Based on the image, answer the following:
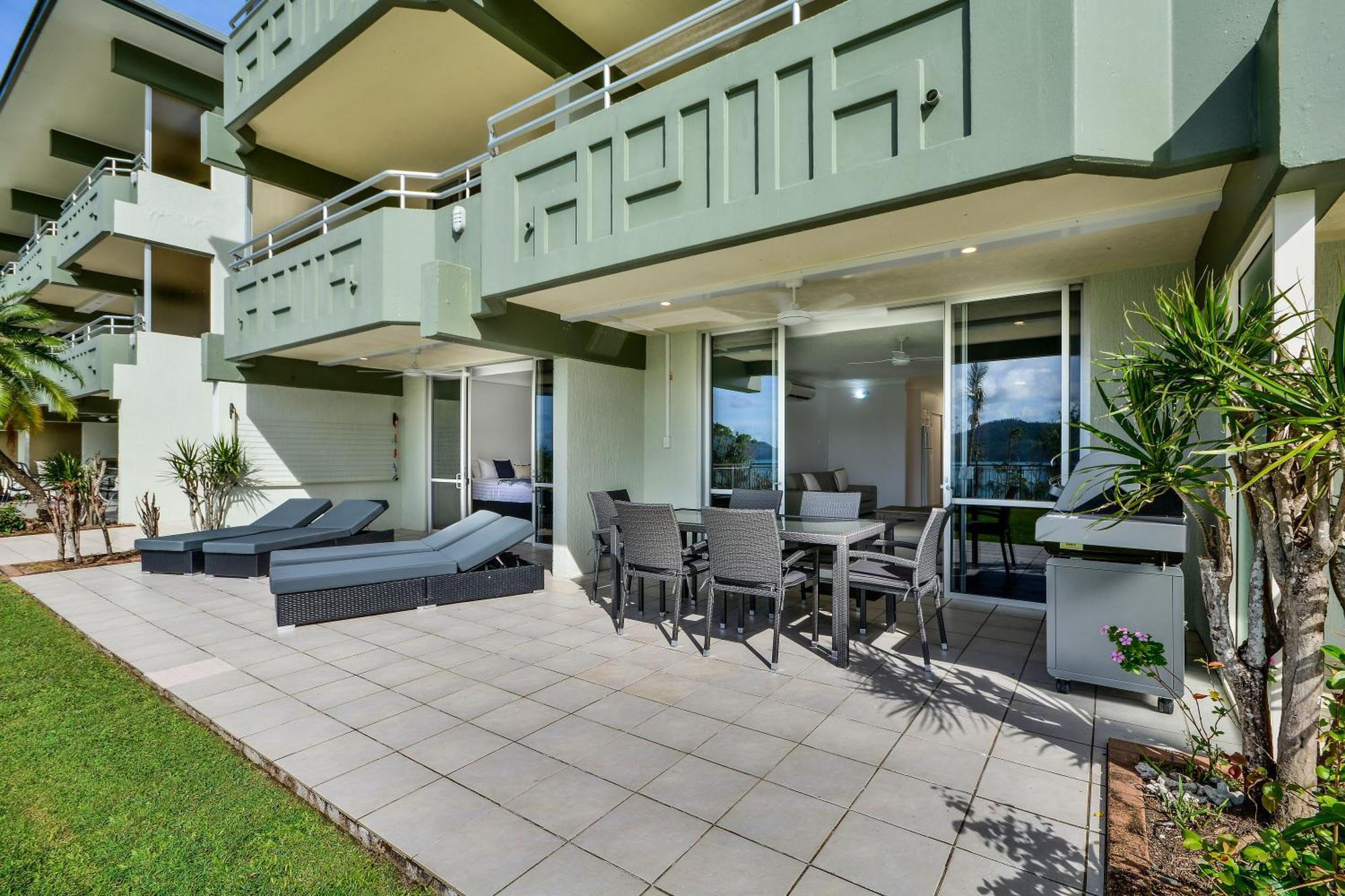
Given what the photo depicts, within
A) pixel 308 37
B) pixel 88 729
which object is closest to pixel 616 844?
pixel 88 729

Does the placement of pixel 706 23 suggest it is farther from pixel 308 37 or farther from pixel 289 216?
pixel 289 216

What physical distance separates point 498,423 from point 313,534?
11.7 feet

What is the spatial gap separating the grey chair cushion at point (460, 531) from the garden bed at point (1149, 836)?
6056 millimetres

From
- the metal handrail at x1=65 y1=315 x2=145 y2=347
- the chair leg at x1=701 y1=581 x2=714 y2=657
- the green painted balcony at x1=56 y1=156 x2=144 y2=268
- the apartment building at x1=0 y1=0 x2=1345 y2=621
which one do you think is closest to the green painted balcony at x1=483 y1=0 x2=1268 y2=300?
the apartment building at x1=0 y1=0 x2=1345 y2=621

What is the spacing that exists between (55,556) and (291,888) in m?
10.4

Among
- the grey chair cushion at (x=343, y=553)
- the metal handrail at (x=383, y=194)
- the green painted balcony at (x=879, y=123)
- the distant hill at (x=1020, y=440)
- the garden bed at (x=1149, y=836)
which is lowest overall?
the garden bed at (x=1149, y=836)

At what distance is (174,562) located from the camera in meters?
7.85

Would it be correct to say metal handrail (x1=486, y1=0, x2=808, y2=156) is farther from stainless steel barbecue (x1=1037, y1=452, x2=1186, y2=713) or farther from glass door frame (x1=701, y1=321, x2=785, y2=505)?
stainless steel barbecue (x1=1037, y1=452, x2=1186, y2=713)

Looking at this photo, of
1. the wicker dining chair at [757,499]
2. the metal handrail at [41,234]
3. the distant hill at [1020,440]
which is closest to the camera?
the distant hill at [1020,440]

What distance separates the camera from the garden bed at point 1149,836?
2.09 meters

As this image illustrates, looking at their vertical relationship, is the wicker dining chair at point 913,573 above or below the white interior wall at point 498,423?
below

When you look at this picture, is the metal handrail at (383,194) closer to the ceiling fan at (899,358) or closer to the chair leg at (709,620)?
the chair leg at (709,620)

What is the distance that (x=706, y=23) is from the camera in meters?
6.48

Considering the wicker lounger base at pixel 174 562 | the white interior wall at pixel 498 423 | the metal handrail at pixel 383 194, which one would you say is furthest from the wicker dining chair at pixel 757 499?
the wicker lounger base at pixel 174 562
